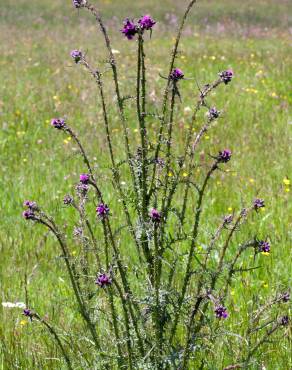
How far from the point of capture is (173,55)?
2076 millimetres

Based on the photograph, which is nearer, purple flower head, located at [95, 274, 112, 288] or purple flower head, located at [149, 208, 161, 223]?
purple flower head, located at [149, 208, 161, 223]

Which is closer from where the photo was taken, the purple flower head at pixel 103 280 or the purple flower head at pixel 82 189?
the purple flower head at pixel 103 280

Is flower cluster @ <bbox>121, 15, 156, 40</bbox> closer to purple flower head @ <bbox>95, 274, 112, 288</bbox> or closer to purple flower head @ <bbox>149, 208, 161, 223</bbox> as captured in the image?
purple flower head @ <bbox>149, 208, 161, 223</bbox>

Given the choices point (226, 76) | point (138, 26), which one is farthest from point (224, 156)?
point (138, 26)

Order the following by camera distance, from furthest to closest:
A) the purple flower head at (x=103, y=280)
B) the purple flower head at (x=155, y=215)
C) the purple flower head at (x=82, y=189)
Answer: the purple flower head at (x=82, y=189) < the purple flower head at (x=103, y=280) < the purple flower head at (x=155, y=215)

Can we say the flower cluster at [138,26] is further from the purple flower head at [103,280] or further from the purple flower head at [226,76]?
the purple flower head at [103,280]

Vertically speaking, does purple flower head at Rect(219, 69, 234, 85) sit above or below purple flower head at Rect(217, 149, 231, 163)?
above

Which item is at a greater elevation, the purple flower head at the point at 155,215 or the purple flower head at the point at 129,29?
the purple flower head at the point at 129,29

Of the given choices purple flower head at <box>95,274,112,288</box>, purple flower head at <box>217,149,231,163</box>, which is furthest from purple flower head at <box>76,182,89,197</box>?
purple flower head at <box>217,149,231,163</box>

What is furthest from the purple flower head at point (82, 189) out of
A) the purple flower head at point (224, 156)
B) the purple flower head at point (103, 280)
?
the purple flower head at point (224, 156)

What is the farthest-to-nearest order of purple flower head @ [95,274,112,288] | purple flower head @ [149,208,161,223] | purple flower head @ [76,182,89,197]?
purple flower head @ [76,182,89,197] < purple flower head @ [95,274,112,288] < purple flower head @ [149,208,161,223]

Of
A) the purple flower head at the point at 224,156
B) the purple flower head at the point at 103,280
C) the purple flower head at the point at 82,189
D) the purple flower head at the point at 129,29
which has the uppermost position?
the purple flower head at the point at 129,29

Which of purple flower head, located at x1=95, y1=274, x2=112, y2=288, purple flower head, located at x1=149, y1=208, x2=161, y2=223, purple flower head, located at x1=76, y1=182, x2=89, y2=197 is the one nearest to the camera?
Answer: purple flower head, located at x1=149, y1=208, x2=161, y2=223

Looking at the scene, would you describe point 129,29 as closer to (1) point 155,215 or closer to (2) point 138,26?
(2) point 138,26
